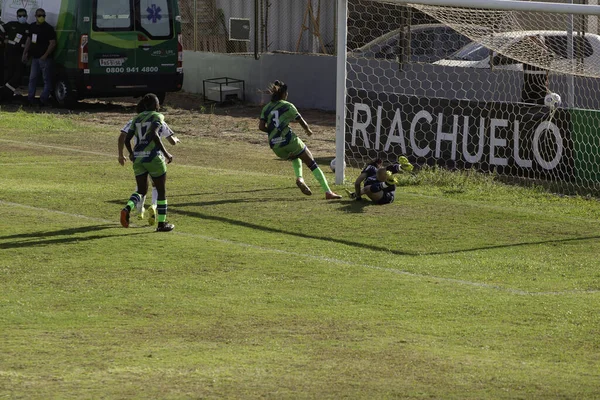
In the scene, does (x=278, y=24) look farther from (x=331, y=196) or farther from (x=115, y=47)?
(x=331, y=196)

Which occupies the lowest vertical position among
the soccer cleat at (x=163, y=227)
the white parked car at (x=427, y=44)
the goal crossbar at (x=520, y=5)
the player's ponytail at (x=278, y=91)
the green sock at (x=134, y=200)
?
the soccer cleat at (x=163, y=227)

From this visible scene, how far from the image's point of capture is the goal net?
16.2 meters

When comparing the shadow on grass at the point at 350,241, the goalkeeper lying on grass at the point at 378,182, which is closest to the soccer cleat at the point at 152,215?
the shadow on grass at the point at 350,241

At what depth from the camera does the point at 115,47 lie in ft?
82.7

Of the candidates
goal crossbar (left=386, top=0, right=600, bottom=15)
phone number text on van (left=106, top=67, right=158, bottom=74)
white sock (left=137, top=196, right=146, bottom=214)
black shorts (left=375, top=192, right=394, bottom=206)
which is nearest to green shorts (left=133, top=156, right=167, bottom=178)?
white sock (left=137, top=196, right=146, bottom=214)

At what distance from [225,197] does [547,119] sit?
479 centimetres

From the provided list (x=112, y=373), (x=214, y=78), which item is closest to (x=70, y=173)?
(x=112, y=373)

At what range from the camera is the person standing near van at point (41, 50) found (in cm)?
2542


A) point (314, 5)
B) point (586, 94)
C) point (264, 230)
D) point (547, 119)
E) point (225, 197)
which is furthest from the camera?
point (314, 5)

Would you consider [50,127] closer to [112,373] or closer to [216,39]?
[216,39]

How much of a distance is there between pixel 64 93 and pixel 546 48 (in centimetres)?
1188

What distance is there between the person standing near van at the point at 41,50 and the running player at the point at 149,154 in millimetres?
13997

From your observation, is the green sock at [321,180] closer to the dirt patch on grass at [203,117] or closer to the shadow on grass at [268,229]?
the shadow on grass at [268,229]

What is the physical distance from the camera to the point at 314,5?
31.7 metres
